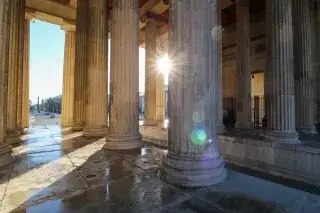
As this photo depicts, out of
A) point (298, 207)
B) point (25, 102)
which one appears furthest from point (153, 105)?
point (298, 207)

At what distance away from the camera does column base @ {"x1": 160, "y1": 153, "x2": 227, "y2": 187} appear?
405 centimetres

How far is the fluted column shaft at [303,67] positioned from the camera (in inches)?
442

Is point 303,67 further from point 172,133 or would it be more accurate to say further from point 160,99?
point 160,99

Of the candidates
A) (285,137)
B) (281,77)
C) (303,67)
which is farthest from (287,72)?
(303,67)

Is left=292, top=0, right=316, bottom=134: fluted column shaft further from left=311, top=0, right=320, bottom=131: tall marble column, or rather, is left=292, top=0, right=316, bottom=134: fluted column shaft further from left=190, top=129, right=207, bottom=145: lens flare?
left=190, top=129, right=207, bottom=145: lens flare

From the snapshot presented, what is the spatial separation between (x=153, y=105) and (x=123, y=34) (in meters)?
11.4

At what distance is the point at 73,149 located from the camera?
7469mm

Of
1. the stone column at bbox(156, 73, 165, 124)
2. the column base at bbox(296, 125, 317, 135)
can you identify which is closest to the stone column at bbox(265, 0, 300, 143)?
the column base at bbox(296, 125, 317, 135)

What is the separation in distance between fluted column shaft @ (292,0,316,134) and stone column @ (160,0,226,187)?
30.2 ft

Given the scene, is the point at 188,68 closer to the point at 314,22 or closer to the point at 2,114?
the point at 2,114

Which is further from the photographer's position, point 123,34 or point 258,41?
point 258,41

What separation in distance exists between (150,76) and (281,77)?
11.8 m

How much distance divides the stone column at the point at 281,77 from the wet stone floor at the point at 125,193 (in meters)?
4.33

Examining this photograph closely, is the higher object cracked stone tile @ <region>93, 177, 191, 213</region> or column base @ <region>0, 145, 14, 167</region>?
column base @ <region>0, 145, 14, 167</region>
